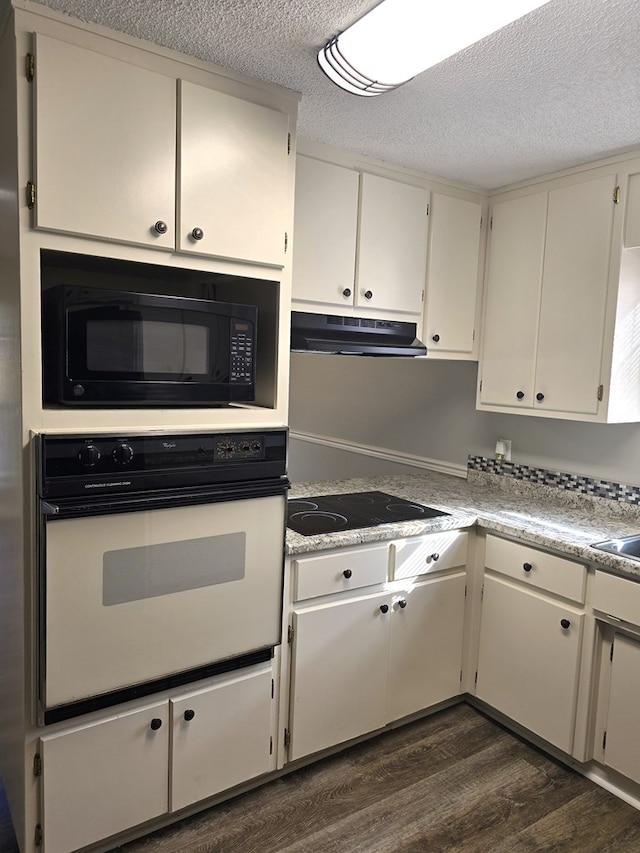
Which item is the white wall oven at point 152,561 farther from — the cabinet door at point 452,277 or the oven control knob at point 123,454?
the cabinet door at point 452,277

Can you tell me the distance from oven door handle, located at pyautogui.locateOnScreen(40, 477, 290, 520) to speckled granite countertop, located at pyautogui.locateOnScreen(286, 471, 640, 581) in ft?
0.83

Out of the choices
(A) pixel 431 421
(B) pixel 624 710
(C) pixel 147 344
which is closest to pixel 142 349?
(C) pixel 147 344

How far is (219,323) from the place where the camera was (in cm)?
189

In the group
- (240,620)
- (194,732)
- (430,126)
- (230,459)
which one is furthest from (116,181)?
(194,732)

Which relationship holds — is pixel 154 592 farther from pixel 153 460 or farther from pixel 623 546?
pixel 623 546

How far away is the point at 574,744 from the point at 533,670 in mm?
277

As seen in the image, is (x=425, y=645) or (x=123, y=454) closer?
(x=123, y=454)

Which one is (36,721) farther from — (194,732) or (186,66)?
(186,66)

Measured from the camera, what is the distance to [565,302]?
2.66 meters

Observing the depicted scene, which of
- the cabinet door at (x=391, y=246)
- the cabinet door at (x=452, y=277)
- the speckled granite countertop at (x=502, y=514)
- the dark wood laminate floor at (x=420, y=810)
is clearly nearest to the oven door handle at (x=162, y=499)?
the speckled granite countertop at (x=502, y=514)

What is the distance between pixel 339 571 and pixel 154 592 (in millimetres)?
707

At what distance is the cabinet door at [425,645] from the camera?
2459mm

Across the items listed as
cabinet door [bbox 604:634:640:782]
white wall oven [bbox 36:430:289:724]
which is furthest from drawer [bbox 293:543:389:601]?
cabinet door [bbox 604:634:640:782]

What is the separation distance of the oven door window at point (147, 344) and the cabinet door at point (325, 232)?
591mm
